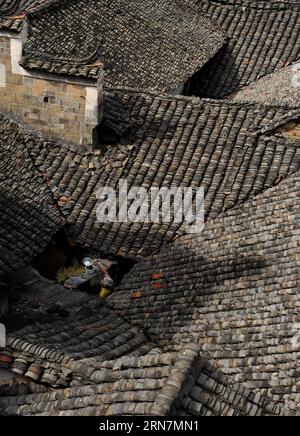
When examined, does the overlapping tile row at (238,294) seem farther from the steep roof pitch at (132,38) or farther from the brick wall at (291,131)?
the steep roof pitch at (132,38)

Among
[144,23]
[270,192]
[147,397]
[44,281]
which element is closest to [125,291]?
[44,281]

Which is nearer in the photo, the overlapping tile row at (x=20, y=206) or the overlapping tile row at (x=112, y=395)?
the overlapping tile row at (x=112, y=395)

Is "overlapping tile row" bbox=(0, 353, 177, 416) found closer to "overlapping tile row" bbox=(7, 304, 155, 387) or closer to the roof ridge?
"overlapping tile row" bbox=(7, 304, 155, 387)

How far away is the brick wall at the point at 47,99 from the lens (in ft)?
59.9

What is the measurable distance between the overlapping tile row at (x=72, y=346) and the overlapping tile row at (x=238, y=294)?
639mm

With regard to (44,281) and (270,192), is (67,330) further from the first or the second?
(270,192)

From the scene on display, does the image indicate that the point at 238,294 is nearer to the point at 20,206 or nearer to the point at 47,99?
the point at 20,206

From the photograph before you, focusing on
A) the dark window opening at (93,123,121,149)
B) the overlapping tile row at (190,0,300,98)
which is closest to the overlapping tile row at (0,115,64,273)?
the dark window opening at (93,123,121,149)

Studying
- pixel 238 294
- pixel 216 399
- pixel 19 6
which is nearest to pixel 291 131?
pixel 238 294

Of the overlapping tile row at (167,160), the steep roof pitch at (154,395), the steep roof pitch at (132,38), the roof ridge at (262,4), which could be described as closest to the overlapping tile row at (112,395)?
the steep roof pitch at (154,395)

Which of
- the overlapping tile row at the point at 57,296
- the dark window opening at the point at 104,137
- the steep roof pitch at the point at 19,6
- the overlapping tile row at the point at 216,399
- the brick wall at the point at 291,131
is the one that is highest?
the overlapping tile row at the point at 216,399

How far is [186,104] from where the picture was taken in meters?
19.7

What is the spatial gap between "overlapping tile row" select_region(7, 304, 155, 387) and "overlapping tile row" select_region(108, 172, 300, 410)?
25.2 inches

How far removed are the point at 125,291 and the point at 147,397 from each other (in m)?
7.57
